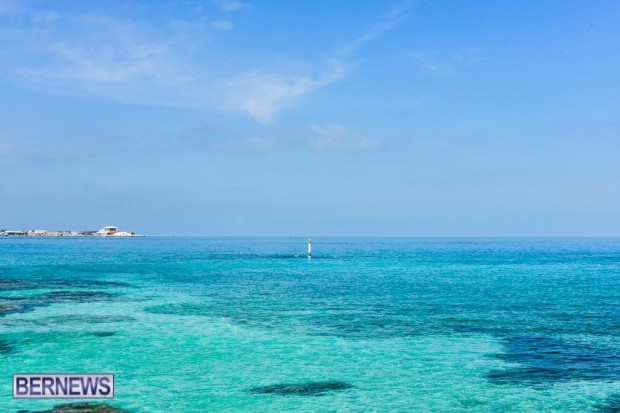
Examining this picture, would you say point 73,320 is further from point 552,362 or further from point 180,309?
point 552,362

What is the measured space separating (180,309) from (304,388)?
78.6 ft

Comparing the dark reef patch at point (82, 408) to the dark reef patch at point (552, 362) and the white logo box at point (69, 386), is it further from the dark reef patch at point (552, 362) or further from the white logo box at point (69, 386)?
the dark reef patch at point (552, 362)

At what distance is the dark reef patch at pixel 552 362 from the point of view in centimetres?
2444

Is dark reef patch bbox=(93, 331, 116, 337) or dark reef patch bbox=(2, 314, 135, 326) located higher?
dark reef patch bbox=(2, 314, 135, 326)

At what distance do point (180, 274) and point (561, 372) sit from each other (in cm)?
6432

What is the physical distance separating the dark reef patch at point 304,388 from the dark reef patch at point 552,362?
6520mm

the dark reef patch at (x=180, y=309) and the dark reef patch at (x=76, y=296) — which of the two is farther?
the dark reef patch at (x=76, y=296)

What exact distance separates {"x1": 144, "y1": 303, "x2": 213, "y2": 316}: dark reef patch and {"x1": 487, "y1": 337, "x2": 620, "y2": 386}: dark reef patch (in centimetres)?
2238

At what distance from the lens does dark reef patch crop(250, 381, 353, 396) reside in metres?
22.4

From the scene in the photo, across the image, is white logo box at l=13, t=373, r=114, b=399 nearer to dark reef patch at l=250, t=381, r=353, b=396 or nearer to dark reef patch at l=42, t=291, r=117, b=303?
dark reef patch at l=250, t=381, r=353, b=396

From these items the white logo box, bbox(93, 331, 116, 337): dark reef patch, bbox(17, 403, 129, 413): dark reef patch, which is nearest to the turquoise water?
bbox(93, 331, 116, 337): dark reef patch

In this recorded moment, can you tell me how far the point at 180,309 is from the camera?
1767 inches

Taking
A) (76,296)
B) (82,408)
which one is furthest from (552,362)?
(76,296)

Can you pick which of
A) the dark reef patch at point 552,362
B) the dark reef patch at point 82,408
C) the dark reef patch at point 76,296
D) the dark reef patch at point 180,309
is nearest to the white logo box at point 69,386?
the dark reef patch at point 82,408
